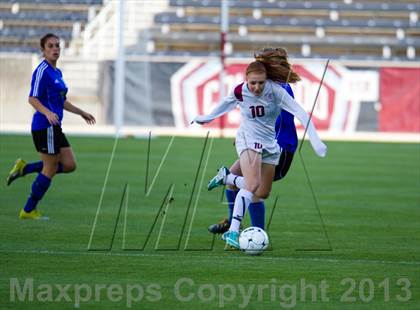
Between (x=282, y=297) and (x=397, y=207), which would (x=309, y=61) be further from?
(x=282, y=297)

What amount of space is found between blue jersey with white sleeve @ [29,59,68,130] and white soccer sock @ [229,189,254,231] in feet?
9.74

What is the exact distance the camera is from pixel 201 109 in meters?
29.0

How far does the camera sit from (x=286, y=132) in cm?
998

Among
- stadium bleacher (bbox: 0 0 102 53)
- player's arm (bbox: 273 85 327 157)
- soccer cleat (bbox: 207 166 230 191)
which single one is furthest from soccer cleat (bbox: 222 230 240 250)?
stadium bleacher (bbox: 0 0 102 53)

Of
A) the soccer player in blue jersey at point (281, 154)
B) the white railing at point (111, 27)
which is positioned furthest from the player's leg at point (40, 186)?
the white railing at point (111, 27)

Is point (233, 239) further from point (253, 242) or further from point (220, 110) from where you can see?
point (220, 110)

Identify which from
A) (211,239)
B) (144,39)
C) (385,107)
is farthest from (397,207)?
(144,39)

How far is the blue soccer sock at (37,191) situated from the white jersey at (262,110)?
2504 millimetres

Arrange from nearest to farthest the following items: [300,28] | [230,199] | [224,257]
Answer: [224,257], [230,199], [300,28]

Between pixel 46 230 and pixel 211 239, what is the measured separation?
5.41 ft

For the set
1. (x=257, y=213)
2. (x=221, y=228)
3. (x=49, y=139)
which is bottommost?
(x=221, y=228)

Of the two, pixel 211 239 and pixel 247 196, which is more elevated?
pixel 247 196

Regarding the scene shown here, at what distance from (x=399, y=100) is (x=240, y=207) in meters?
20.0

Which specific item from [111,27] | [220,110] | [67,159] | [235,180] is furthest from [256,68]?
[111,27]
